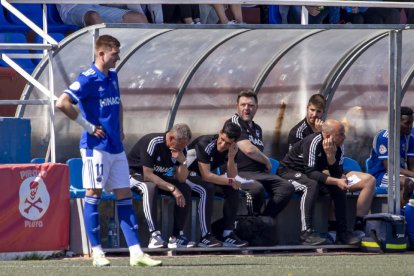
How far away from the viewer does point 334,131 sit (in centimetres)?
1253

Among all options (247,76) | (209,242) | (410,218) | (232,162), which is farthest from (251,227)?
(247,76)

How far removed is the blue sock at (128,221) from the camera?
1010cm

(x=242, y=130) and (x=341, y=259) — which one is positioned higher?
(x=242, y=130)

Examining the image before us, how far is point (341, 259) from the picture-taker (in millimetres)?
11211

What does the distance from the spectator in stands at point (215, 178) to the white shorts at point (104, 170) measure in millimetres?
1964

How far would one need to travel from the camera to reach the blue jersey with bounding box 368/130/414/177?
13.2 m

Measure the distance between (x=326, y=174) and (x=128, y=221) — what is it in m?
3.09

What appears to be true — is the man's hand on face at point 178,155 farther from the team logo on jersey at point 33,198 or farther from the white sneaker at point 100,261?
the white sneaker at point 100,261

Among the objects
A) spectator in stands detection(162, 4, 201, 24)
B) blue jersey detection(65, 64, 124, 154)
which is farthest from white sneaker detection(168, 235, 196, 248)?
spectator in stands detection(162, 4, 201, 24)

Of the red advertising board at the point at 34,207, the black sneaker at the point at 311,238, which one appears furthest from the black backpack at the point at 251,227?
the red advertising board at the point at 34,207

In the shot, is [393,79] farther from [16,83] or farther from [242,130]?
[16,83]

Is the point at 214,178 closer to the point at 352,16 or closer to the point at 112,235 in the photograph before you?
the point at 112,235

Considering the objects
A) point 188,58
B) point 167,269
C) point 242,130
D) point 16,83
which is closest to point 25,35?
point 16,83

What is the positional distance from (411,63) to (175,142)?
3.41 m
